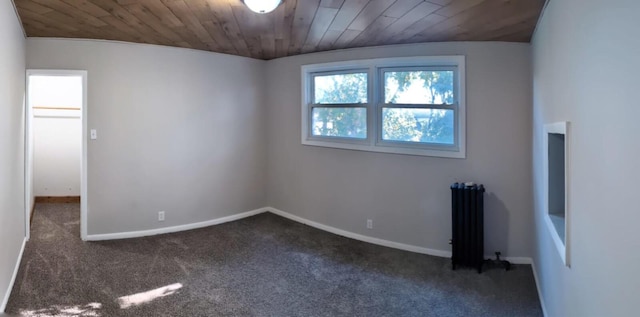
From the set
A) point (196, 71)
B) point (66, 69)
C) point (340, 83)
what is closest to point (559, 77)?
point (340, 83)

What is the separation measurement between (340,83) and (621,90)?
332 centimetres

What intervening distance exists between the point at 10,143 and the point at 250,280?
218 centimetres

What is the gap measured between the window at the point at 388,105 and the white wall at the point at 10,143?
2.79 metres

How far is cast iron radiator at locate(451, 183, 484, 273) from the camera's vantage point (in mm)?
3168

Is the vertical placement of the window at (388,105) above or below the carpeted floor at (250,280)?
above

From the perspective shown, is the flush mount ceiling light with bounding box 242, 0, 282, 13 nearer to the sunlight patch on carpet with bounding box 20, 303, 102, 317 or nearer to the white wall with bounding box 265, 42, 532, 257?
the white wall with bounding box 265, 42, 532, 257

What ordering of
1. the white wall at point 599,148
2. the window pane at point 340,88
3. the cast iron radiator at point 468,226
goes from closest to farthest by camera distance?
the white wall at point 599,148 < the cast iron radiator at point 468,226 < the window pane at point 340,88

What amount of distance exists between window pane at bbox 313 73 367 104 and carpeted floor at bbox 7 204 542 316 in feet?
5.32

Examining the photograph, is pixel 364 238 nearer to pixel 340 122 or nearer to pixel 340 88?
pixel 340 122

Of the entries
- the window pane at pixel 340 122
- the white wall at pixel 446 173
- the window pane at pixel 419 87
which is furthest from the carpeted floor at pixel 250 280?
the window pane at pixel 419 87

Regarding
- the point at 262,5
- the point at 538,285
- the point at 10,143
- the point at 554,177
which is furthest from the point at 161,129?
the point at 538,285

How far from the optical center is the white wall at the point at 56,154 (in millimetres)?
5656

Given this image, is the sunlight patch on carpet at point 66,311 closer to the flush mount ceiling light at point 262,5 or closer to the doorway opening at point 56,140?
the flush mount ceiling light at point 262,5

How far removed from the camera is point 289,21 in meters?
3.01
